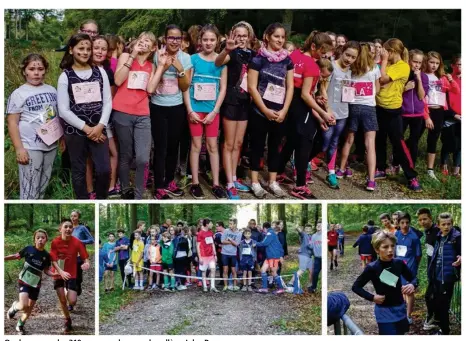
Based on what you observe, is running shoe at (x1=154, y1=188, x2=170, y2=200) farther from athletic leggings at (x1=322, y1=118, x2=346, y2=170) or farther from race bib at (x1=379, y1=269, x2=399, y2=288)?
race bib at (x1=379, y1=269, x2=399, y2=288)

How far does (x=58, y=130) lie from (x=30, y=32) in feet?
16.5

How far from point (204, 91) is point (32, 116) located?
1.55 metres

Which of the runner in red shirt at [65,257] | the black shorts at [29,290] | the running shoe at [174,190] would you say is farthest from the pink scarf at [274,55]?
the black shorts at [29,290]

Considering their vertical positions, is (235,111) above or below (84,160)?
above

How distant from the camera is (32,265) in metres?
5.34

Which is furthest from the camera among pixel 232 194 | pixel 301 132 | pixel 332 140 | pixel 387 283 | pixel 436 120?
pixel 436 120

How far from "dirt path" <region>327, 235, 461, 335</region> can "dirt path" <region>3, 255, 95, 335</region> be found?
2.23m

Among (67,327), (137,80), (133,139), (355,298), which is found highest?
(137,80)

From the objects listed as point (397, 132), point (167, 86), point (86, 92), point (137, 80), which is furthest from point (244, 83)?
point (397, 132)

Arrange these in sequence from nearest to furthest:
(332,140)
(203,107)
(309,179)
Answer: (203,107) → (332,140) → (309,179)

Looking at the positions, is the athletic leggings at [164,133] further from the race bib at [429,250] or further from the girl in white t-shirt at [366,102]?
the race bib at [429,250]

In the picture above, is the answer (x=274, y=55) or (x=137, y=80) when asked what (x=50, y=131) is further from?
(x=274, y=55)

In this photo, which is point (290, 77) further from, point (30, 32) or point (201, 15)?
point (30, 32)

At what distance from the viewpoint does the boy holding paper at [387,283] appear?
4824mm
